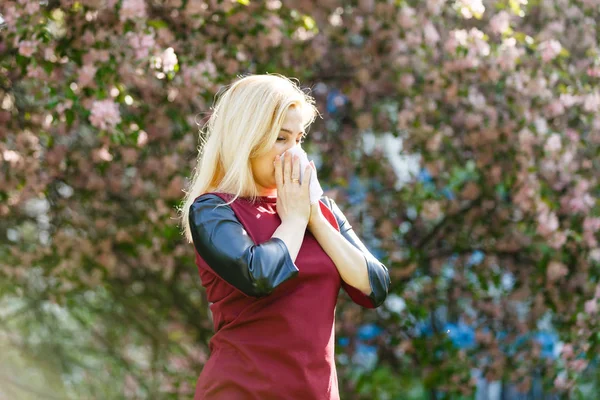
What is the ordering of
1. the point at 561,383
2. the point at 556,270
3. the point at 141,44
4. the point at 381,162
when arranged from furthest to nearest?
the point at 381,162 → the point at 556,270 → the point at 561,383 → the point at 141,44

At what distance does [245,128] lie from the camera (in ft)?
7.16

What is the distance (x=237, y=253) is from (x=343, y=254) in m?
0.31

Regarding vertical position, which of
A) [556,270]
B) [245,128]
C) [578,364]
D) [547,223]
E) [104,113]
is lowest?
[578,364]

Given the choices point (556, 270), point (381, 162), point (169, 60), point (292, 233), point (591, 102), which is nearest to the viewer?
point (292, 233)

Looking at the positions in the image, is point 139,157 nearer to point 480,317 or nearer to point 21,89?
point 21,89

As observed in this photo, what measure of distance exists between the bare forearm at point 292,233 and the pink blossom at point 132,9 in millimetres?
2214

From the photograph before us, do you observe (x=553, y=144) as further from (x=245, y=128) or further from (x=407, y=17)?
(x=245, y=128)

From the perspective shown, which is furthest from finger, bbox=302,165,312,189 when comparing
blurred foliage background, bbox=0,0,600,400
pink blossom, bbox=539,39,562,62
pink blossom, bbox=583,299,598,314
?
pink blossom, bbox=539,39,562,62

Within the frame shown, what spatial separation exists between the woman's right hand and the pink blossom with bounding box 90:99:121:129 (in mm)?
1914

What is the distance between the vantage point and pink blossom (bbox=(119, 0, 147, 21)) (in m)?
4.04

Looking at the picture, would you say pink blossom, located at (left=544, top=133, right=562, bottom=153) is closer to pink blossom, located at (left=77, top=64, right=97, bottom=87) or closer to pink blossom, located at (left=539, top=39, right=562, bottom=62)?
pink blossom, located at (left=539, top=39, right=562, bottom=62)

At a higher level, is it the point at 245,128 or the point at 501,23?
the point at 245,128

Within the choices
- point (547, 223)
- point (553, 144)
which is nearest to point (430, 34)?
point (553, 144)

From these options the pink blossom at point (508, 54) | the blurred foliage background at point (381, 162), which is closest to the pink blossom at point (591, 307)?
the blurred foliage background at point (381, 162)
